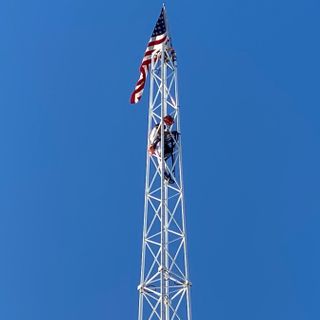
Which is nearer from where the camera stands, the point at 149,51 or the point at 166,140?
the point at 166,140

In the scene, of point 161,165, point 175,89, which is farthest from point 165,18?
point 161,165

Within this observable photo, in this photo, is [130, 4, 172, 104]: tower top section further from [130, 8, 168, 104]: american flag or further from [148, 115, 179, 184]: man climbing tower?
[148, 115, 179, 184]: man climbing tower

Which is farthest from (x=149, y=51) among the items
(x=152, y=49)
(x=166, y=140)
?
(x=166, y=140)

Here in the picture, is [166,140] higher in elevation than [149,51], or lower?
lower

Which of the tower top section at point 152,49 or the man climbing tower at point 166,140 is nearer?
the man climbing tower at point 166,140

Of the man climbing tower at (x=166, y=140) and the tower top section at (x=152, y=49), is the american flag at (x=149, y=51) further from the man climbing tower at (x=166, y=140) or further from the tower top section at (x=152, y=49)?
the man climbing tower at (x=166, y=140)

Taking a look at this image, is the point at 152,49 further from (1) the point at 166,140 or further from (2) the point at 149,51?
(1) the point at 166,140

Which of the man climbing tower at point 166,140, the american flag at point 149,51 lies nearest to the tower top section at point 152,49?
the american flag at point 149,51

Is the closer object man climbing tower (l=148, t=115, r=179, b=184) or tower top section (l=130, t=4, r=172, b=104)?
man climbing tower (l=148, t=115, r=179, b=184)

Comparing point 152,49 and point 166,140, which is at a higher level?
point 152,49

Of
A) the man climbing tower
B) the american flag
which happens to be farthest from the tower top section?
the man climbing tower

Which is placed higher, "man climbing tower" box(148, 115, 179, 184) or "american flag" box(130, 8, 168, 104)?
"american flag" box(130, 8, 168, 104)

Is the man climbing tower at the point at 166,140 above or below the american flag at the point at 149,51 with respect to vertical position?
below

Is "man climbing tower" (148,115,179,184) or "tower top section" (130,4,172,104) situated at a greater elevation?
"tower top section" (130,4,172,104)
